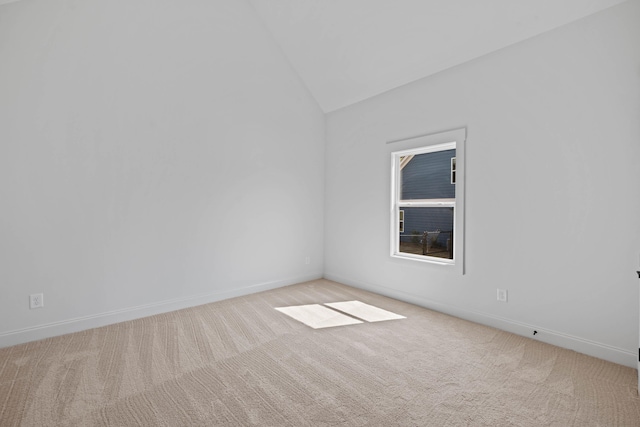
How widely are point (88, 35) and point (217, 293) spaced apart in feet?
9.64

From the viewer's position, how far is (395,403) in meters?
1.85

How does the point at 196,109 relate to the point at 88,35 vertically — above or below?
below

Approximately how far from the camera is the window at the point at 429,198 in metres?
3.24

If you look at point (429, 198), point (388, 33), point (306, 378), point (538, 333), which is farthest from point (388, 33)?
point (306, 378)

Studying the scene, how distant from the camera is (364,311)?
→ 3439mm

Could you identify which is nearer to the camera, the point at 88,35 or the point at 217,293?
the point at 88,35

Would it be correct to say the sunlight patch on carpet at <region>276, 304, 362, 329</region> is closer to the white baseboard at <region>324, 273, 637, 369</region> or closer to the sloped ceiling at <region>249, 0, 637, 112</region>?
the white baseboard at <region>324, 273, 637, 369</region>

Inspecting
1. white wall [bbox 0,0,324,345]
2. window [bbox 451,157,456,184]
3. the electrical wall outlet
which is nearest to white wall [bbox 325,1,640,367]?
window [bbox 451,157,456,184]

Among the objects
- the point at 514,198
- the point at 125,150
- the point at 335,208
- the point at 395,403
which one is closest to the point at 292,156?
the point at 335,208

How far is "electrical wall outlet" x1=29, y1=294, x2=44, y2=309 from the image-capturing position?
2.65 meters

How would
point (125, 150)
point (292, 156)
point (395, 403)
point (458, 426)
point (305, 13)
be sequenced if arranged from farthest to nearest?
1. point (292, 156)
2. point (305, 13)
3. point (125, 150)
4. point (395, 403)
5. point (458, 426)

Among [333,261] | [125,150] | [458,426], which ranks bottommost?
[458,426]

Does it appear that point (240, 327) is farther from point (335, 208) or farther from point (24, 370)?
point (335, 208)

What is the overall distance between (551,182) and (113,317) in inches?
167
